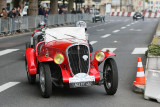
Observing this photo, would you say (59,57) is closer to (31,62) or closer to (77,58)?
(77,58)

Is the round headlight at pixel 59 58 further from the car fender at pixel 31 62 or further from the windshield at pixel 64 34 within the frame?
the car fender at pixel 31 62

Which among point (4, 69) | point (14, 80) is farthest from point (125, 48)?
point (14, 80)

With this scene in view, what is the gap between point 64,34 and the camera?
10258 millimetres

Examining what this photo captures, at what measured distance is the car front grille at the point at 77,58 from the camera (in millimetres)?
8969

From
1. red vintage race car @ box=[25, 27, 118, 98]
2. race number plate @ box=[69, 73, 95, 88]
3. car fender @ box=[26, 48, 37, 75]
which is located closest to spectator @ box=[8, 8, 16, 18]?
car fender @ box=[26, 48, 37, 75]

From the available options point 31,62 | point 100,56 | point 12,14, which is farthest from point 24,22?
point 100,56

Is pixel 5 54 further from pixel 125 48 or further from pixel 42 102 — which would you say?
pixel 42 102

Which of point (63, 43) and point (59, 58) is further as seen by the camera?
point (63, 43)

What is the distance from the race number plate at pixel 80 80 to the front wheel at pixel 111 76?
16.6 inches

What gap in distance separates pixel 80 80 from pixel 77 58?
0.45m

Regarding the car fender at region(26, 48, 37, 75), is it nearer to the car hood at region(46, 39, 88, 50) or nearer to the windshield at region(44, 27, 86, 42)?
the windshield at region(44, 27, 86, 42)

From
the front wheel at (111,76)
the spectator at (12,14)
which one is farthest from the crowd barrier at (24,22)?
the front wheel at (111,76)

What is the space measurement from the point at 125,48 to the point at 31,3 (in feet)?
61.1

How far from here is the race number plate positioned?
8.83 m
